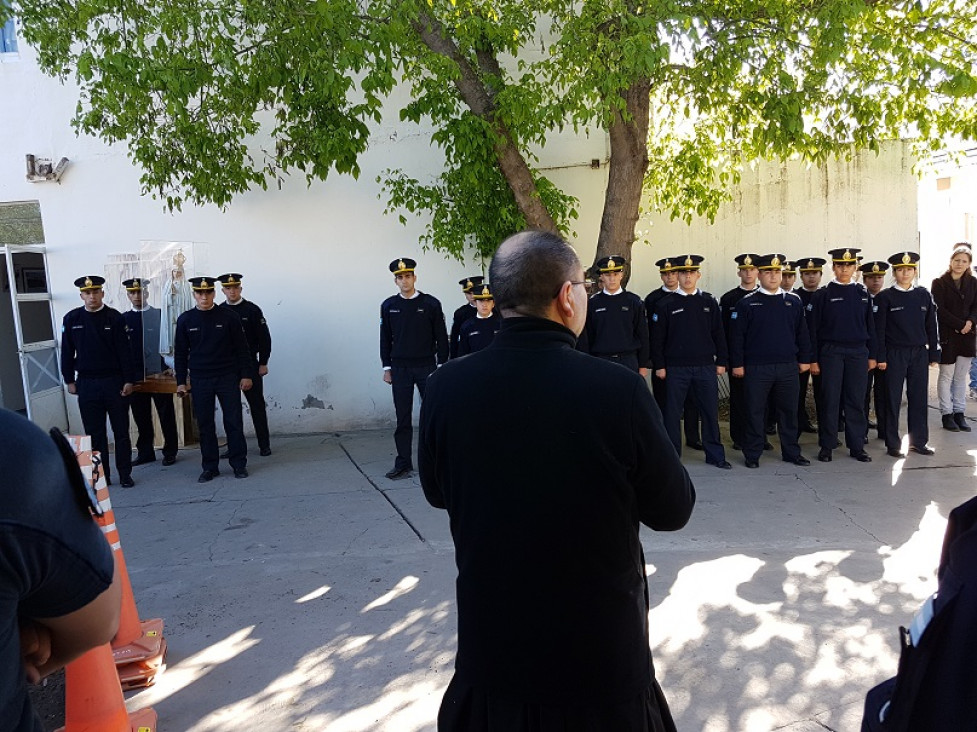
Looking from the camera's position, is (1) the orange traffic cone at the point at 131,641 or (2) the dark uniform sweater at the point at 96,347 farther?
(2) the dark uniform sweater at the point at 96,347

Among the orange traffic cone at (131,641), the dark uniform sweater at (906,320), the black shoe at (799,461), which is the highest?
the dark uniform sweater at (906,320)

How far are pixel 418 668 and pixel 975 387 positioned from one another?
9.25 metres

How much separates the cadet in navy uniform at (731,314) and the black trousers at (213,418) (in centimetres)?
513

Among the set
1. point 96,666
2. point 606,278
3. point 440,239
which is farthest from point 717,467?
point 96,666

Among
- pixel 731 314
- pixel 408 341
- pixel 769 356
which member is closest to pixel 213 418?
pixel 408 341

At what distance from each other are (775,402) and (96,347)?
6899 mm

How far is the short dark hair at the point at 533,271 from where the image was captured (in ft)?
6.34

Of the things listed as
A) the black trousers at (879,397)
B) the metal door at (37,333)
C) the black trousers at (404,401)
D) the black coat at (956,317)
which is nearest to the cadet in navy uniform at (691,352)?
the black trousers at (879,397)

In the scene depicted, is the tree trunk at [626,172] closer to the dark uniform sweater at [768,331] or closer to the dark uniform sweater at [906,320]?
the dark uniform sweater at [768,331]

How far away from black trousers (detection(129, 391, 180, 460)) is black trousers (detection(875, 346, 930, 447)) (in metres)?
7.72

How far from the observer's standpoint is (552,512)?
5.99ft

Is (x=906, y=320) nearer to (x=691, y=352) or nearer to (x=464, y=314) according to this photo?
(x=691, y=352)

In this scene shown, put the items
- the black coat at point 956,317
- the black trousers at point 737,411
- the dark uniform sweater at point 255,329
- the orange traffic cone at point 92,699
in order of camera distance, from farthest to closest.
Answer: the dark uniform sweater at point 255,329, the black coat at point 956,317, the black trousers at point 737,411, the orange traffic cone at point 92,699

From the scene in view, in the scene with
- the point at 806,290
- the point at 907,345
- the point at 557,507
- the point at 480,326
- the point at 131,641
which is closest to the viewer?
the point at 557,507
